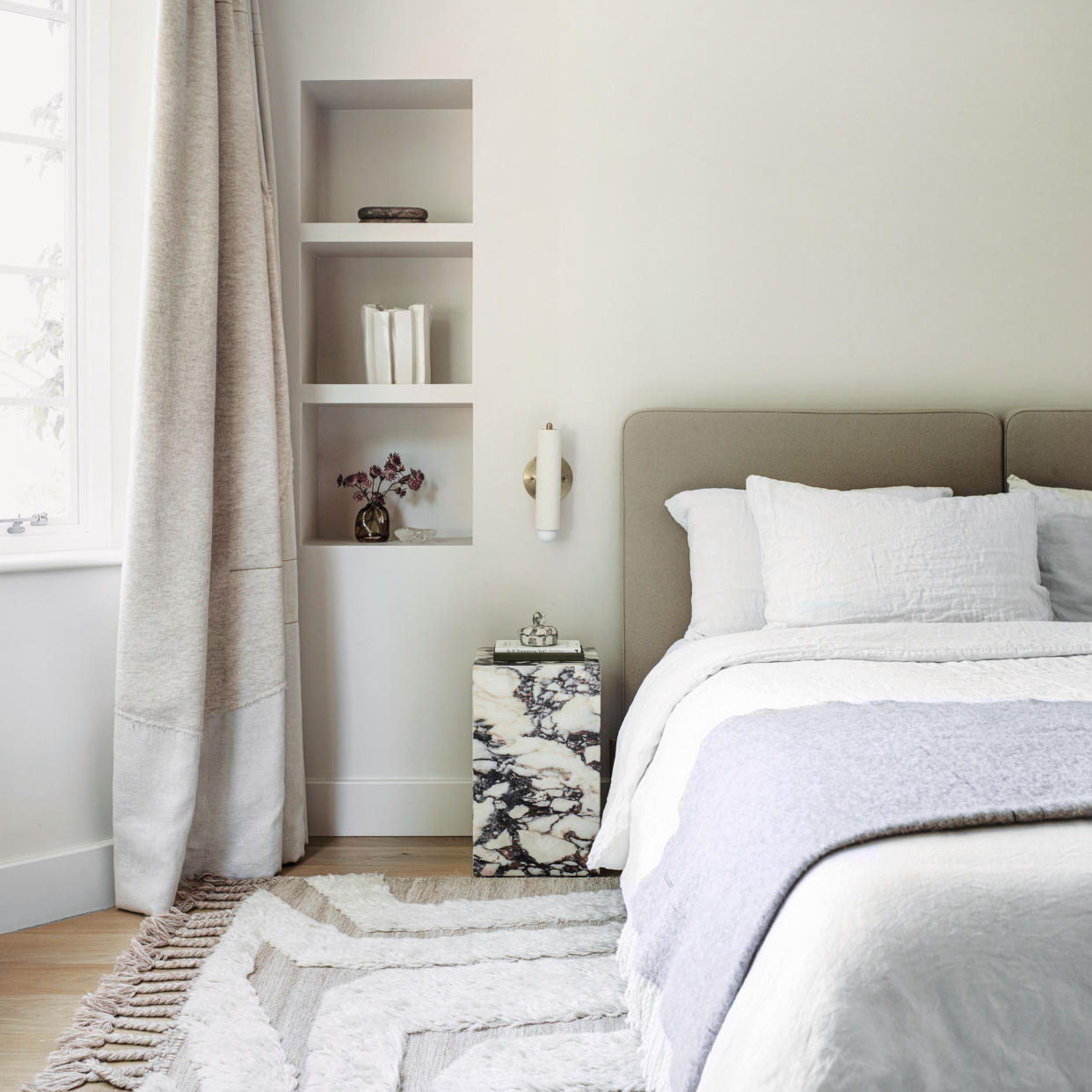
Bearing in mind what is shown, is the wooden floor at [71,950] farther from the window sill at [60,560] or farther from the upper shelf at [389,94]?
the upper shelf at [389,94]

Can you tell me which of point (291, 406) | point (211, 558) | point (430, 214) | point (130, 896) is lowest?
point (130, 896)

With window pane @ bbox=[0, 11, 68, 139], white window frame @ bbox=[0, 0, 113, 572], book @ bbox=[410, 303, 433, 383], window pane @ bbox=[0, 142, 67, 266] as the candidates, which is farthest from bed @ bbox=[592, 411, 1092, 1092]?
window pane @ bbox=[0, 11, 68, 139]

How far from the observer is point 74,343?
2.39 metres

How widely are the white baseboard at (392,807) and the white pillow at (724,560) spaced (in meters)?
0.85

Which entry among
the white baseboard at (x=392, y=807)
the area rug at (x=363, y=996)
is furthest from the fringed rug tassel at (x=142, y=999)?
the white baseboard at (x=392, y=807)

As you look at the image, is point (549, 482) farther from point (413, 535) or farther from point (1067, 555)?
point (1067, 555)

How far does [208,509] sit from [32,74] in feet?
3.80

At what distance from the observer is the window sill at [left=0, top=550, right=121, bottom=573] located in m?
2.17

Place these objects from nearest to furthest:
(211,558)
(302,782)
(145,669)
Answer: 1. (145,669)
2. (211,558)
3. (302,782)

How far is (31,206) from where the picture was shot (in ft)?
7.67

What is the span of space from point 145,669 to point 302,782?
569 millimetres

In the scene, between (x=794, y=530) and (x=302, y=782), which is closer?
(x=794, y=530)

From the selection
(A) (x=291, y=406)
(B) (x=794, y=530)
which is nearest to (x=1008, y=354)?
(B) (x=794, y=530)

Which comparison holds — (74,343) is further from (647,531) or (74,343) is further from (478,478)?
(647,531)
